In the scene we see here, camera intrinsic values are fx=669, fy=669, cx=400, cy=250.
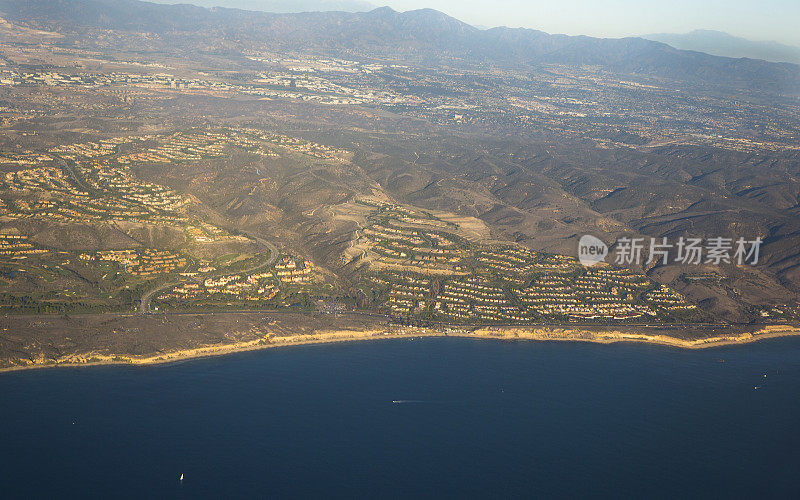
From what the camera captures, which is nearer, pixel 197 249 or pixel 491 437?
pixel 491 437

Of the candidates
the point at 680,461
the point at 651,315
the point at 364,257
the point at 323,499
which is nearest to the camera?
the point at 323,499

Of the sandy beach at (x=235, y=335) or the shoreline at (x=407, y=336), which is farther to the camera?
the sandy beach at (x=235, y=335)

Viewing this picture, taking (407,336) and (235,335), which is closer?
(235,335)

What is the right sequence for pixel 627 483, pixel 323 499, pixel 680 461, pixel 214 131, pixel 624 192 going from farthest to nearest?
1. pixel 214 131
2. pixel 624 192
3. pixel 680 461
4. pixel 627 483
5. pixel 323 499

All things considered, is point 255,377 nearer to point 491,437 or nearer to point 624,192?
point 491,437

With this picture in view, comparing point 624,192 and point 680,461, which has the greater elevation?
point 624,192

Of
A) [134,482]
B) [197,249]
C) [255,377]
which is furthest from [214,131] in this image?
[134,482]

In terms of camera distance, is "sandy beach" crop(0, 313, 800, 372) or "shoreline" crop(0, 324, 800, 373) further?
"sandy beach" crop(0, 313, 800, 372)
